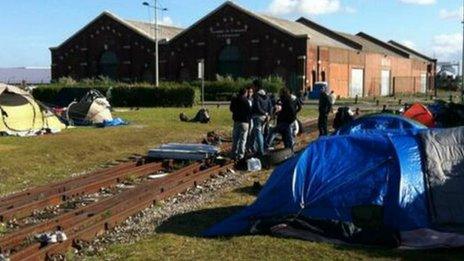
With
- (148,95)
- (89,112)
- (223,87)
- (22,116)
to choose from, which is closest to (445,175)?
(22,116)

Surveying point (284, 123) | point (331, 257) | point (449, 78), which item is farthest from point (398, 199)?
point (449, 78)

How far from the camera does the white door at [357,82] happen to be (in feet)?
230

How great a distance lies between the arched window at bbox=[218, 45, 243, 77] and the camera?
63562 mm

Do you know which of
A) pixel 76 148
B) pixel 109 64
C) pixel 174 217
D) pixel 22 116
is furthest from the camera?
pixel 109 64

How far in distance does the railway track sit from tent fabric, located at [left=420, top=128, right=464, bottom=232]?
437 cm

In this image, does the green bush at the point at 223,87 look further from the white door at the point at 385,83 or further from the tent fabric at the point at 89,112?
the tent fabric at the point at 89,112

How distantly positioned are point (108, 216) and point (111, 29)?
60877 mm

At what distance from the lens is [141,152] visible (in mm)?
19625

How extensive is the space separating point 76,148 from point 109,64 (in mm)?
51818

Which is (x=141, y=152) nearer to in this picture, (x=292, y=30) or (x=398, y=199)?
(x=398, y=199)

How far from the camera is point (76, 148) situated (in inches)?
766

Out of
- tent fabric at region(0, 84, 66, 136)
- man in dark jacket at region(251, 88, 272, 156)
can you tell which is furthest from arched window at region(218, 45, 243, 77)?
man in dark jacket at region(251, 88, 272, 156)

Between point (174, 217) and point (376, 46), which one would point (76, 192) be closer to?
point (174, 217)

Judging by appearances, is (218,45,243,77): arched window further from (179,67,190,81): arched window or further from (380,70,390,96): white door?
(380,70,390,96): white door
